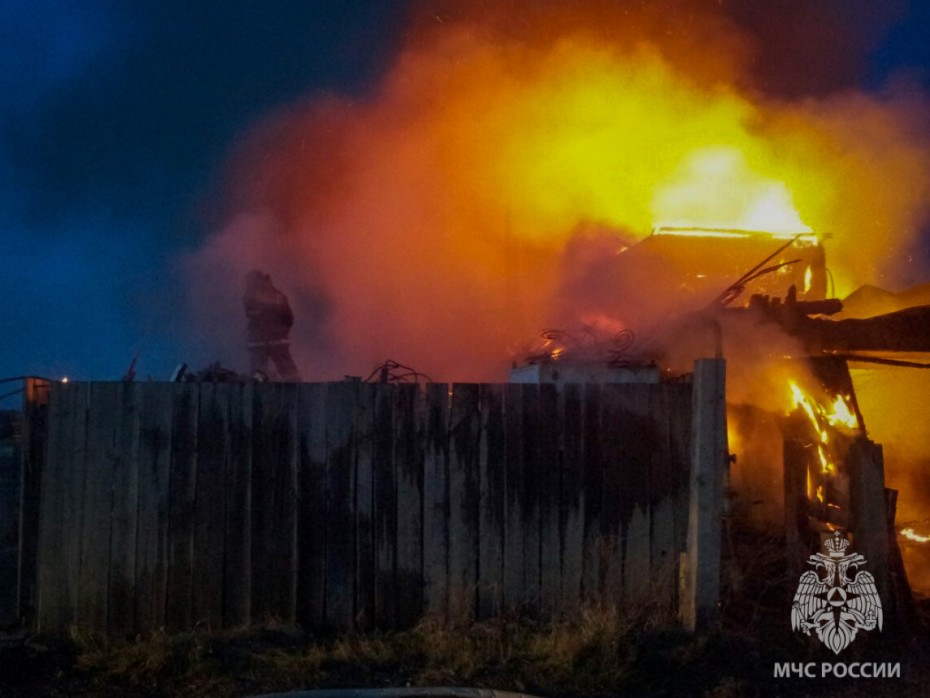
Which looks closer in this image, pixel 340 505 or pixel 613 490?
pixel 340 505

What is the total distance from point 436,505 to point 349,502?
640mm

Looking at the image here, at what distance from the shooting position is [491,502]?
599 centimetres

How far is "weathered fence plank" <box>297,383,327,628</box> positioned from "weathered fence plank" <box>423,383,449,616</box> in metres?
0.75

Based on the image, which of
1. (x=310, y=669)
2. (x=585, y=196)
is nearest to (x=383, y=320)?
(x=585, y=196)

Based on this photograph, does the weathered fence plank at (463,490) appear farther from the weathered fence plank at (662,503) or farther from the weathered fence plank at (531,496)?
the weathered fence plank at (662,503)

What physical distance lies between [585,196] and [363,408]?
38.1 feet

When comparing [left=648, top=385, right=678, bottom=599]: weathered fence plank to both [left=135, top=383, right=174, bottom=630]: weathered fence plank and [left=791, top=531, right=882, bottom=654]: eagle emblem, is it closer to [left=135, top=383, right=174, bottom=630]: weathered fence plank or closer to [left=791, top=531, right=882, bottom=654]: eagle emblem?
[left=791, top=531, right=882, bottom=654]: eagle emblem

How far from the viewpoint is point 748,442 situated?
8.56m

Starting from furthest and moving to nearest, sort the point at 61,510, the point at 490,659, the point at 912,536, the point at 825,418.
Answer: the point at 912,536 → the point at 825,418 → the point at 61,510 → the point at 490,659

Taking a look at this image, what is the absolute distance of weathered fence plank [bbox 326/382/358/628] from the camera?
19.3 feet

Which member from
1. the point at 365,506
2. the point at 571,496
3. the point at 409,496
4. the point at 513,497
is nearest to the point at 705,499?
the point at 571,496

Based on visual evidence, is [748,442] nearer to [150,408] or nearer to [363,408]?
[363,408]

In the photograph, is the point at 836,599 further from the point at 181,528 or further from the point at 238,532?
the point at 181,528

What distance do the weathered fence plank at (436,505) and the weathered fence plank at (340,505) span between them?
0.54 metres
